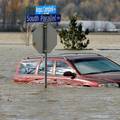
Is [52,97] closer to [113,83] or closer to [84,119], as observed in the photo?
[113,83]

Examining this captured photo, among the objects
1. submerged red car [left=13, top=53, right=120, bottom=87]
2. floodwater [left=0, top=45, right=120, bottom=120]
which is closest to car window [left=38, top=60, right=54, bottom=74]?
submerged red car [left=13, top=53, right=120, bottom=87]

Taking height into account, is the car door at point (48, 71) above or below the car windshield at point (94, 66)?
below

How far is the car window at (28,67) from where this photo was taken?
19.6 meters

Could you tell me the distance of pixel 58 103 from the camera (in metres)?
14.0

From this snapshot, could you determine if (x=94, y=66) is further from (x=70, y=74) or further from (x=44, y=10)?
(x=44, y=10)

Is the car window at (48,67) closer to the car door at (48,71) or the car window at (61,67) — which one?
the car door at (48,71)

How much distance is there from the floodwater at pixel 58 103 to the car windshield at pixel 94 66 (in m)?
0.75

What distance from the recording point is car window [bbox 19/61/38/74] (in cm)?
1958

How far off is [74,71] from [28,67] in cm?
224

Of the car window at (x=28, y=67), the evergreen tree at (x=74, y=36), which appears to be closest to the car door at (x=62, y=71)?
the car window at (x=28, y=67)

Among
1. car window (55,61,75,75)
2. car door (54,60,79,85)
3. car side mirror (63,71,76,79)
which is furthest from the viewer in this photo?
car window (55,61,75,75)

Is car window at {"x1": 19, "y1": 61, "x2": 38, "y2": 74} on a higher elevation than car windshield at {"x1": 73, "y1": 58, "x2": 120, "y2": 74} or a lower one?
lower

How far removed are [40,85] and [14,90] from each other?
4.78 feet

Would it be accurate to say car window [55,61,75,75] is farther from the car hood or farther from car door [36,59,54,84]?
the car hood
